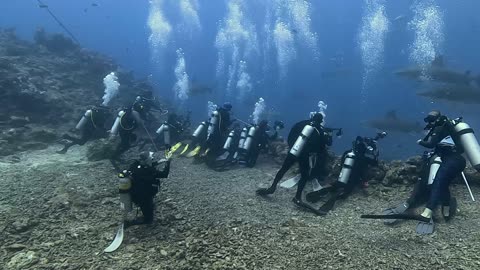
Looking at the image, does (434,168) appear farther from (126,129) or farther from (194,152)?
(126,129)

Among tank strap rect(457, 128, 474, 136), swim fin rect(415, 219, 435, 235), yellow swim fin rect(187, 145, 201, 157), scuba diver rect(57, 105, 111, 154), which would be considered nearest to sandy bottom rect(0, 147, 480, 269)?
swim fin rect(415, 219, 435, 235)

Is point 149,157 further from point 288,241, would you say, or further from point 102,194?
point 288,241

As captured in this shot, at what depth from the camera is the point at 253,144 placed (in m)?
11.8

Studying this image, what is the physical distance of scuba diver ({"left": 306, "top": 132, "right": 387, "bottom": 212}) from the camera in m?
8.21

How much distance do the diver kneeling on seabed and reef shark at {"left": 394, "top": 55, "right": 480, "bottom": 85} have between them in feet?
52.0

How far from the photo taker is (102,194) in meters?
7.77

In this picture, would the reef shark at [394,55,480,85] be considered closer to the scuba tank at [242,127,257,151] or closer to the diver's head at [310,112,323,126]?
the scuba tank at [242,127,257,151]

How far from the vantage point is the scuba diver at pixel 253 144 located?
11.7 meters

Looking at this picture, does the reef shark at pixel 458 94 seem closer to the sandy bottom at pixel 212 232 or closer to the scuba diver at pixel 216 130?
the scuba diver at pixel 216 130

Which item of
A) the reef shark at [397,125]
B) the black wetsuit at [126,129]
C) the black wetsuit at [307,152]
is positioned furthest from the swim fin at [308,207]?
the reef shark at [397,125]

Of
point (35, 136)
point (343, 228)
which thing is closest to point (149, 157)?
point (343, 228)

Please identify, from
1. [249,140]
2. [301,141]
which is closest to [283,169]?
[301,141]

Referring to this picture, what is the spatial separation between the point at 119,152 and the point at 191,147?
333 cm

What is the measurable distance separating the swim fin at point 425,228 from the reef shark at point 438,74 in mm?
17363
